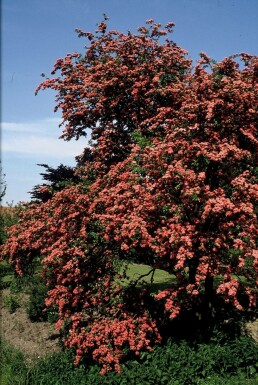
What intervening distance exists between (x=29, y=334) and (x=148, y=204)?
35.6ft

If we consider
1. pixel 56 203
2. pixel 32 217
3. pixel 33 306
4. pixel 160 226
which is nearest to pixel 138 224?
pixel 160 226

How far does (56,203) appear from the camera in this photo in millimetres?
13219

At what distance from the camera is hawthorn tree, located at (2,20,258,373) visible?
34.8ft

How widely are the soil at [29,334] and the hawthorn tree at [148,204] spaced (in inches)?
140

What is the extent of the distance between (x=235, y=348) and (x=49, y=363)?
6.48 m

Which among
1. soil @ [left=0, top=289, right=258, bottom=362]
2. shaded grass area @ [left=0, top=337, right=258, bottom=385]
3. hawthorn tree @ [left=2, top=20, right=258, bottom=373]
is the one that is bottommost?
soil @ [left=0, top=289, right=258, bottom=362]

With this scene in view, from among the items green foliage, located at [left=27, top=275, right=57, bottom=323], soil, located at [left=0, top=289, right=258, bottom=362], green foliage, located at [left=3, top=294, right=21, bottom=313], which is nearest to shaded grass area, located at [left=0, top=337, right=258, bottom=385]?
soil, located at [left=0, top=289, right=258, bottom=362]

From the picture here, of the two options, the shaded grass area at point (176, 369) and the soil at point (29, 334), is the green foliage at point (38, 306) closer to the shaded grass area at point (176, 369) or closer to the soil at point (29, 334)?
the soil at point (29, 334)

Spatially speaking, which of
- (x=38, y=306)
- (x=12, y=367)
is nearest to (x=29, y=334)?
(x=38, y=306)

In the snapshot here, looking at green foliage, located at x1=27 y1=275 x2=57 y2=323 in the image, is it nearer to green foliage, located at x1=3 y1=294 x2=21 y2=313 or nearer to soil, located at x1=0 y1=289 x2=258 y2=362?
soil, located at x1=0 y1=289 x2=258 y2=362

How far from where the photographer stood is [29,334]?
1794 centimetres

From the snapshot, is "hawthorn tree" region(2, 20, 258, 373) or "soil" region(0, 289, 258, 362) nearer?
"hawthorn tree" region(2, 20, 258, 373)

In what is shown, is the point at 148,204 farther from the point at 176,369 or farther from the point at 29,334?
the point at 29,334

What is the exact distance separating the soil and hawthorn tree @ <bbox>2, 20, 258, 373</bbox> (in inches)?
140
